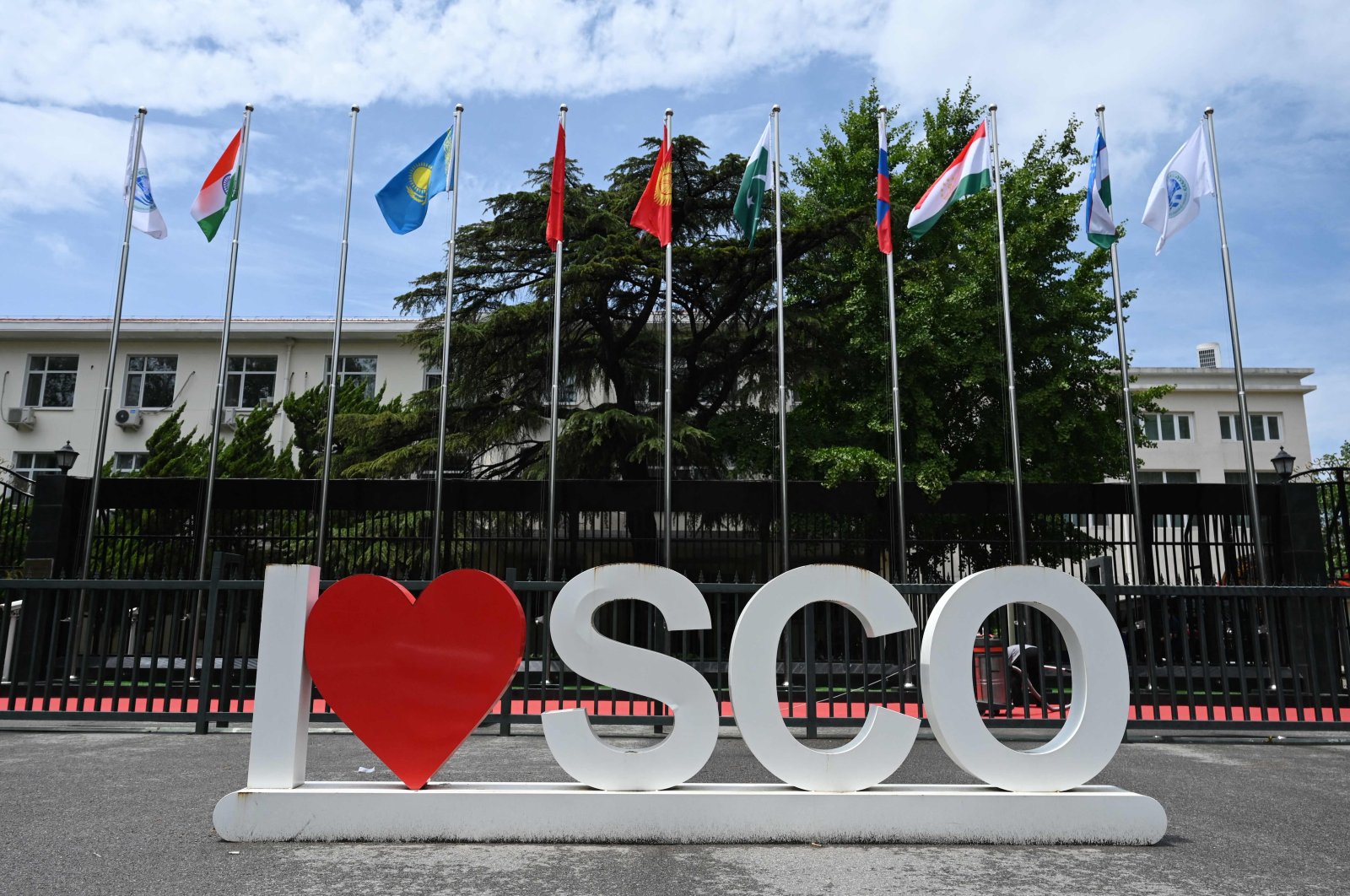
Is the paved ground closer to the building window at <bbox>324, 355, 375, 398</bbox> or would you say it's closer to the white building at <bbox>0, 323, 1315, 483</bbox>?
the building window at <bbox>324, 355, 375, 398</bbox>

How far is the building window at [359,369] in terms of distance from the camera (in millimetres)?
30830

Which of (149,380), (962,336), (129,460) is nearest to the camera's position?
(962,336)

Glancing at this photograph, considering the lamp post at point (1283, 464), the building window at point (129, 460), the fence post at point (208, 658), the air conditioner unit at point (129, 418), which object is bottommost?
the fence post at point (208, 658)

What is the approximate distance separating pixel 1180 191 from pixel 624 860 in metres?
15.1

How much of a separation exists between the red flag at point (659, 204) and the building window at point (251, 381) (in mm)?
20152

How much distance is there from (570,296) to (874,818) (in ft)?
48.3

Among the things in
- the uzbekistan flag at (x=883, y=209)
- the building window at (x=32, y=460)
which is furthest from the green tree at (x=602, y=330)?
the building window at (x=32, y=460)

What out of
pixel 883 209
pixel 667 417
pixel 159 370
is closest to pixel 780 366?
pixel 667 417

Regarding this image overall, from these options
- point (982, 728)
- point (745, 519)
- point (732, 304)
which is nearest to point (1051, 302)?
point (732, 304)

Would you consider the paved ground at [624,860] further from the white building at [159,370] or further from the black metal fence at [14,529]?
the white building at [159,370]

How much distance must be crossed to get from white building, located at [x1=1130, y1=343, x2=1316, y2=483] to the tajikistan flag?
2223 cm

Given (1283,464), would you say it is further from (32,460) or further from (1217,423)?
(32,460)

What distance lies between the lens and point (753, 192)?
15688 mm

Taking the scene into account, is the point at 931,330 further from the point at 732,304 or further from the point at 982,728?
the point at 982,728
